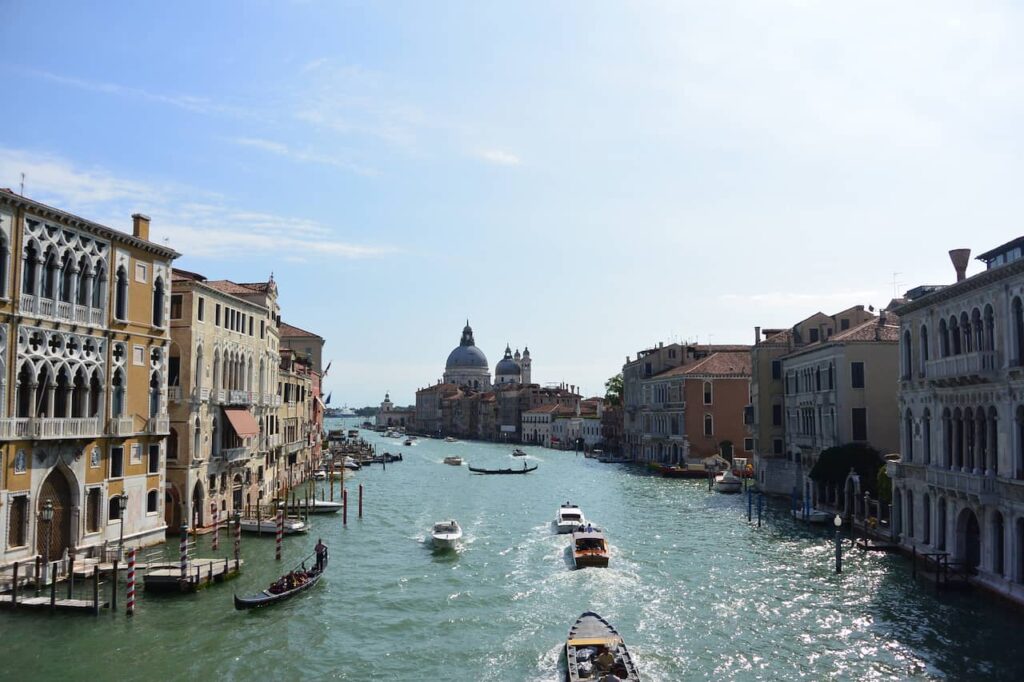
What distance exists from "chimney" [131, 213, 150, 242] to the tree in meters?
70.2

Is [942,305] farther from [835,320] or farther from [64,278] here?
[64,278]

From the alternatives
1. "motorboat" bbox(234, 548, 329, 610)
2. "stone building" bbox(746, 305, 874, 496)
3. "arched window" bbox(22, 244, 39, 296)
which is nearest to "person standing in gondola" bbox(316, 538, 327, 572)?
"motorboat" bbox(234, 548, 329, 610)

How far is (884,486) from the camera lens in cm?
2905

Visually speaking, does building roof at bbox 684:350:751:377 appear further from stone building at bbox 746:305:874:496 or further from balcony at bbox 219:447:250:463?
balcony at bbox 219:447:250:463

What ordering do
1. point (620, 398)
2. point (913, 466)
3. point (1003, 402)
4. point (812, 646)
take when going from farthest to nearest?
point (620, 398), point (913, 466), point (1003, 402), point (812, 646)

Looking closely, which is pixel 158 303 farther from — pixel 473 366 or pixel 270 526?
pixel 473 366

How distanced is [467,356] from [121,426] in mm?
152233

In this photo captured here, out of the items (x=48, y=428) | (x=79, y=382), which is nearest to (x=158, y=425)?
(x=79, y=382)

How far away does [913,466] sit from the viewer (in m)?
24.9

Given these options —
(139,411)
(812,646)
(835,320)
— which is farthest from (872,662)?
(835,320)

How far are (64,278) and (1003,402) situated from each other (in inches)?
942

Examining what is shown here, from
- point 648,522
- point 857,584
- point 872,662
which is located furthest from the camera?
point 648,522

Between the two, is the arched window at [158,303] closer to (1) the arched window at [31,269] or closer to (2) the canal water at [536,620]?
(1) the arched window at [31,269]

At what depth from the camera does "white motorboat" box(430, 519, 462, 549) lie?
2852 cm
